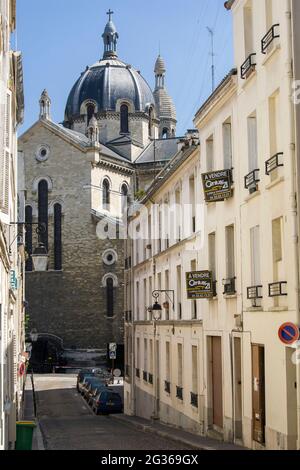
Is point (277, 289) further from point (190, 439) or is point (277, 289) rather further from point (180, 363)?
point (180, 363)

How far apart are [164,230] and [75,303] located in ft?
124

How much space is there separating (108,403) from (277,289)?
22788mm

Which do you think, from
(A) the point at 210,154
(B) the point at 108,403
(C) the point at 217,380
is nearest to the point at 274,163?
(A) the point at 210,154

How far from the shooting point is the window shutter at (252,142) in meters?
18.5

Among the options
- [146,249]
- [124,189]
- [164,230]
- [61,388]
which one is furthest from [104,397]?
[124,189]

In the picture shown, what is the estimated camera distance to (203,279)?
2189 centimetres

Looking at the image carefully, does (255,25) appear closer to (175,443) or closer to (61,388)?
(175,443)

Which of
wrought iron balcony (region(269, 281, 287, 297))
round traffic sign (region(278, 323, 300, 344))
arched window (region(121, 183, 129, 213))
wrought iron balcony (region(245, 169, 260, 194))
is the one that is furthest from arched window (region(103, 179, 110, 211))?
round traffic sign (region(278, 323, 300, 344))

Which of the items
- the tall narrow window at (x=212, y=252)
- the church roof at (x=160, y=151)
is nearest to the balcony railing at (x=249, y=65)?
the tall narrow window at (x=212, y=252)

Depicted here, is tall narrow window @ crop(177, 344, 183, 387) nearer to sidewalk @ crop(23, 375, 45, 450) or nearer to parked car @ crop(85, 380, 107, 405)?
sidewalk @ crop(23, 375, 45, 450)

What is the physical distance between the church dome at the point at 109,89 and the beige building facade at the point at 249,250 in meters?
51.8

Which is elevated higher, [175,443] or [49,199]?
[49,199]

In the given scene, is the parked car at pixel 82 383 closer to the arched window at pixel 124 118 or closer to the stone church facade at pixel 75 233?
the stone church facade at pixel 75 233

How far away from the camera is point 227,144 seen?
21.0 m
